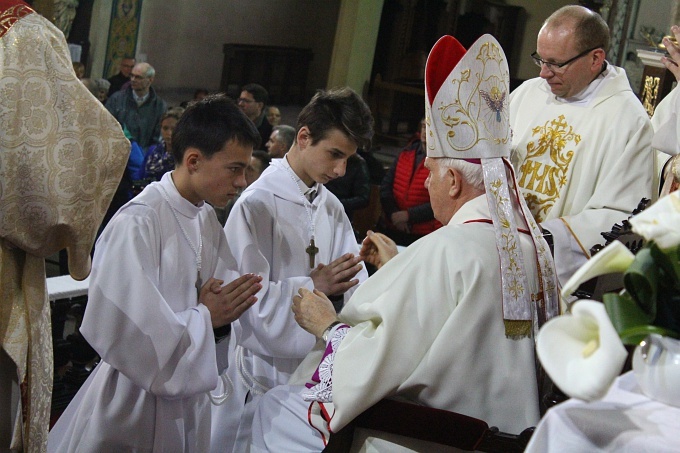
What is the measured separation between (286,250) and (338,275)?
316 millimetres

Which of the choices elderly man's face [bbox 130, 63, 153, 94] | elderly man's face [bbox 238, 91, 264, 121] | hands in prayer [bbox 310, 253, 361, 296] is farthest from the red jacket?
hands in prayer [bbox 310, 253, 361, 296]

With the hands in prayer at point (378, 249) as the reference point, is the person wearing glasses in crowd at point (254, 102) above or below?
above

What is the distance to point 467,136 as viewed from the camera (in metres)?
2.64

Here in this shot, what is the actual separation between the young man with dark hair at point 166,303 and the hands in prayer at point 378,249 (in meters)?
0.49

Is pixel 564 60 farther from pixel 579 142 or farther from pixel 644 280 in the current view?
pixel 644 280

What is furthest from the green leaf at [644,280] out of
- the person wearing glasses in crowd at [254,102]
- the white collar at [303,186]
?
the person wearing glasses in crowd at [254,102]

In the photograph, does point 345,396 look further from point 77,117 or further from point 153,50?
point 153,50

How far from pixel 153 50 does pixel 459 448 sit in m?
11.6

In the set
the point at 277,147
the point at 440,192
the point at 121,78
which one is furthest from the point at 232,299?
the point at 121,78

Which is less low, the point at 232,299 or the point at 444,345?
the point at 444,345

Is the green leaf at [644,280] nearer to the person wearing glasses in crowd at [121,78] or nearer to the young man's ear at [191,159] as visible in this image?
the young man's ear at [191,159]

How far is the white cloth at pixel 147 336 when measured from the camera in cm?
284

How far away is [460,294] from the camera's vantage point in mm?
2465

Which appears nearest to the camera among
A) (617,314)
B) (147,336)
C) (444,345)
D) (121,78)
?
(617,314)
